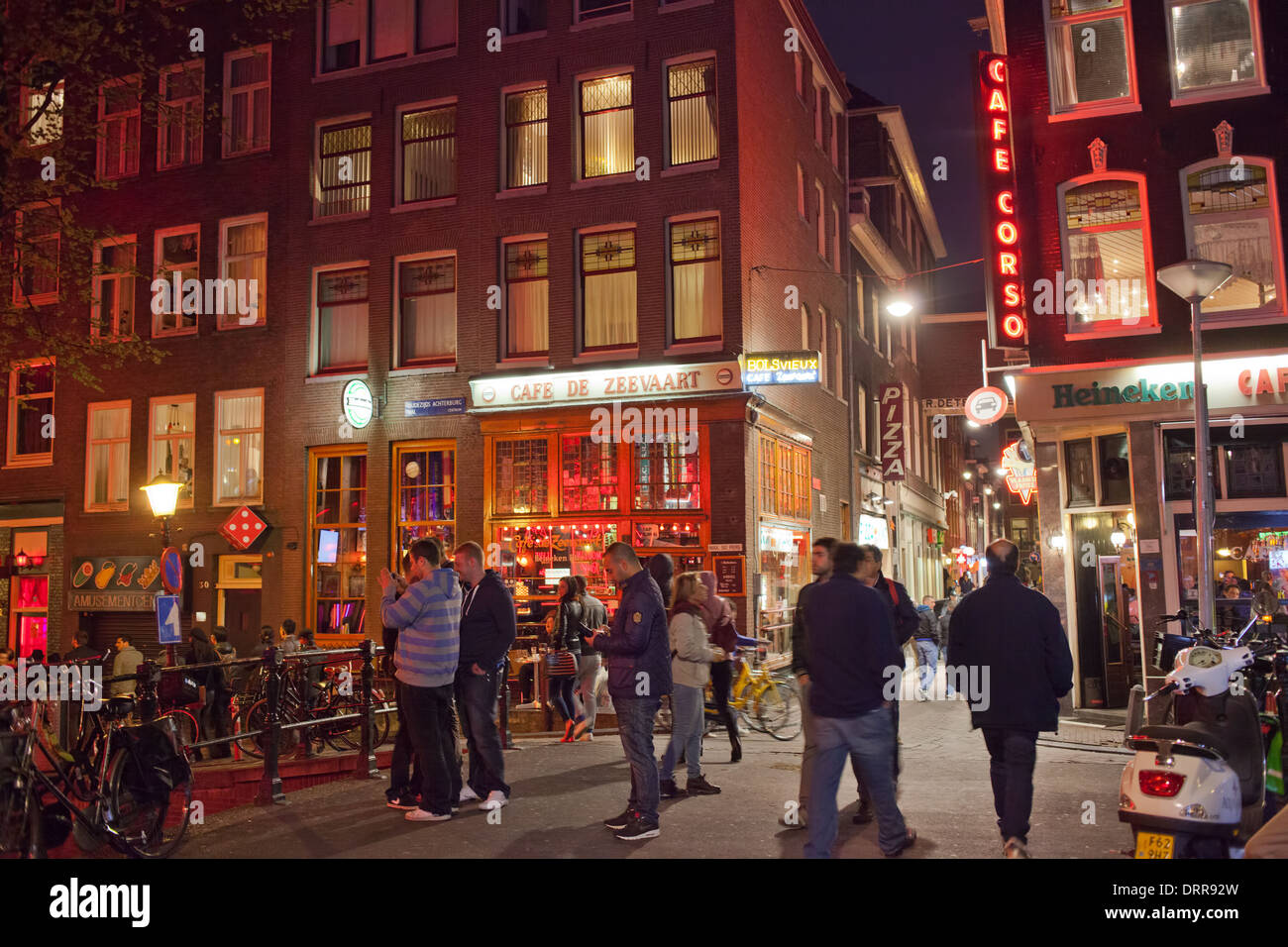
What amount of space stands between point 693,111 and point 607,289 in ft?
12.0

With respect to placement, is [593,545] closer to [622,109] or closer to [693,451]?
[693,451]

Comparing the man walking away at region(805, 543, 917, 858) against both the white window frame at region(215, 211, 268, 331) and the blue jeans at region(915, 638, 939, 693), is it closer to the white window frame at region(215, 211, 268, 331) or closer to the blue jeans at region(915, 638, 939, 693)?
the blue jeans at region(915, 638, 939, 693)

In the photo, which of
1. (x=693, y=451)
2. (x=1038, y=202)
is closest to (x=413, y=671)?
(x=693, y=451)

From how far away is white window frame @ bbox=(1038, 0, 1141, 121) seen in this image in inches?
605

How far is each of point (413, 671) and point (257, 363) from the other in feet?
53.3

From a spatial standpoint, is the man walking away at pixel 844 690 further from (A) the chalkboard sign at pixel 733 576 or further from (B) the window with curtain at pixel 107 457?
(B) the window with curtain at pixel 107 457

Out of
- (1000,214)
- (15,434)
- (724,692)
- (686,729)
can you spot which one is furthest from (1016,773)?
(15,434)

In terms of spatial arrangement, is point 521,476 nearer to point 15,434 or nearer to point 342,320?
point 342,320

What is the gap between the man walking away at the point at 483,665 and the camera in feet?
28.3

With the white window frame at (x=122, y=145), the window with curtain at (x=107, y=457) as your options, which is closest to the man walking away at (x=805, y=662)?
the window with curtain at (x=107, y=457)

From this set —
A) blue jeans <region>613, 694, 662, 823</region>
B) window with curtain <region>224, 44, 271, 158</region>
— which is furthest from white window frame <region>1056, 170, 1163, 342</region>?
window with curtain <region>224, 44, 271, 158</region>

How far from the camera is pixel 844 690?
613 cm

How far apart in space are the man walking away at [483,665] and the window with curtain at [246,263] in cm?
1605

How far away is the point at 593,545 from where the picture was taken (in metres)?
19.2
